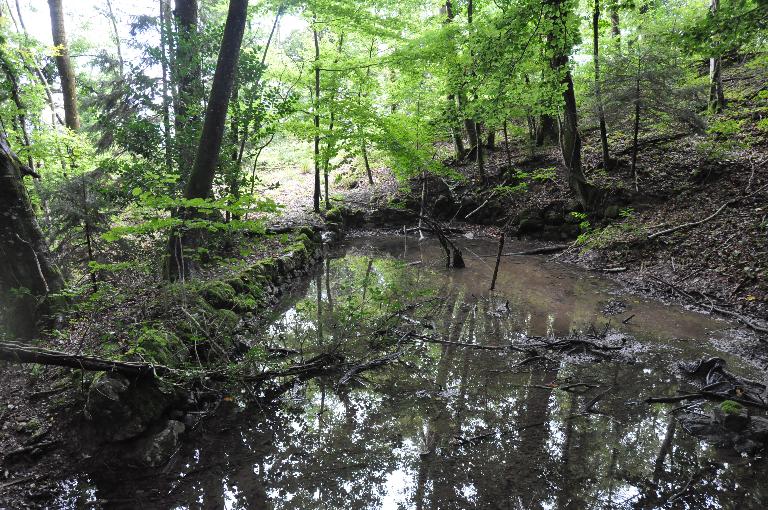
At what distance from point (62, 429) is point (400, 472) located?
3325 mm

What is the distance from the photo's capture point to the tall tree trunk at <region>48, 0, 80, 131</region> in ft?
38.5

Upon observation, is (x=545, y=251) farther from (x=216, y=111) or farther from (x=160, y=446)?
(x=160, y=446)

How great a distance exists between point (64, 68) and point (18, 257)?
9783 millimetres

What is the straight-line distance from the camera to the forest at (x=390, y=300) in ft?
13.1

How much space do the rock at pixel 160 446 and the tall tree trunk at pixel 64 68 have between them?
11.2 metres

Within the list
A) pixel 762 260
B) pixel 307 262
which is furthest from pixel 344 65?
pixel 762 260

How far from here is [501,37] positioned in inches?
241

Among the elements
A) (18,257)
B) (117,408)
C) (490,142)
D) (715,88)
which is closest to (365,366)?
(117,408)

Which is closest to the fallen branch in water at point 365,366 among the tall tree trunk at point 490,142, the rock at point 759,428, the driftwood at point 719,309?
the rock at point 759,428

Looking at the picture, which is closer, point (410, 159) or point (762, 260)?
point (762, 260)

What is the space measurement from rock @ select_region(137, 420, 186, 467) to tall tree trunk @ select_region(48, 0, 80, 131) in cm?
1124

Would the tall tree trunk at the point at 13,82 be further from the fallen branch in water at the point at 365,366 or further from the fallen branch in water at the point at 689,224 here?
the fallen branch in water at the point at 689,224

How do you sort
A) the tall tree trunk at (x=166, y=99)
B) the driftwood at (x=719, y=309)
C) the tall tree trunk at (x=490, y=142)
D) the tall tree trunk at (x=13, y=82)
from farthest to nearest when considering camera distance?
the tall tree trunk at (x=490, y=142) < the tall tree trunk at (x=13, y=82) < the tall tree trunk at (x=166, y=99) < the driftwood at (x=719, y=309)

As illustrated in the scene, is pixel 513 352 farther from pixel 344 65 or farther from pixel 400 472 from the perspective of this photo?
pixel 344 65
